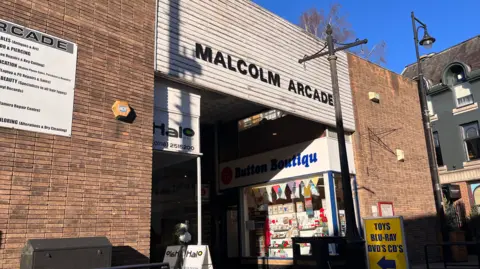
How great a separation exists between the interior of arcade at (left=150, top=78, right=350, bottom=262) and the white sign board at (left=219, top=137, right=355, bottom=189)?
16cm

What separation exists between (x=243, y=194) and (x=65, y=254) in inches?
359

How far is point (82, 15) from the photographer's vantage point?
7.54 m

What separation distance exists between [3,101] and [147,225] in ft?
10.2

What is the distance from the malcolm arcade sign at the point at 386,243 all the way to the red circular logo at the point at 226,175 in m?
7.20

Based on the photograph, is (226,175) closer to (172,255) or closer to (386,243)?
(172,255)

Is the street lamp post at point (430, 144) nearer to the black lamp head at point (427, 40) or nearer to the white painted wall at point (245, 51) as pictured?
the black lamp head at point (427, 40)

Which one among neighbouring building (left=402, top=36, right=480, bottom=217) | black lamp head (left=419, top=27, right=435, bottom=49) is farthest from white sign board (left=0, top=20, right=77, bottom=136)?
neighbouring building (left=402, top=36, right=480, bottom=217)

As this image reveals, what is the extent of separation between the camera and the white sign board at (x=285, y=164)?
12.4m

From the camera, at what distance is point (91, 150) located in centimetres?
708

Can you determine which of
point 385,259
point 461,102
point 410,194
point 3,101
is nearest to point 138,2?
point 3,101

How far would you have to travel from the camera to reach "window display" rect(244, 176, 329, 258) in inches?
492

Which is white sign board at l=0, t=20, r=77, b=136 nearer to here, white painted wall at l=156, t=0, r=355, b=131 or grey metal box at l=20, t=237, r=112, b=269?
grey metal box at l=20, t=237, r=112, b=269

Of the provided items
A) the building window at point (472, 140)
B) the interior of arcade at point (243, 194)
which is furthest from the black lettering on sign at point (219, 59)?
the building window at point (472, 140)

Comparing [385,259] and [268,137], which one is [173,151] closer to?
[385,259]
